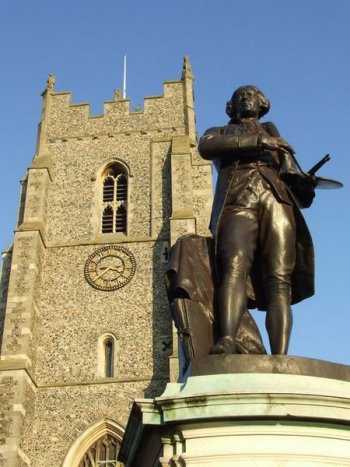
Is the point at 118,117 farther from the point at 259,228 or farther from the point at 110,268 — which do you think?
the point at 259,228

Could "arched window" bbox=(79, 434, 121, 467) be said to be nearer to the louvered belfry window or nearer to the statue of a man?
the louvered belfry window

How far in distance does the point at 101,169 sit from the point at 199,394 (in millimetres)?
19315

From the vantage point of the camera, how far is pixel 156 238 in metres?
19.9

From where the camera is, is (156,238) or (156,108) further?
(156,108)

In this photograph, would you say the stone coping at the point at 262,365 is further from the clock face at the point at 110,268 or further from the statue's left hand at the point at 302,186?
the clock face at the point at 110,268

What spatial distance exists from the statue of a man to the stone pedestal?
1.60 feet

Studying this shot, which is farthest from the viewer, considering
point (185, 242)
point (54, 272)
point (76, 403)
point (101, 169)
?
point (101, 169)

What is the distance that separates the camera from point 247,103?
393 centimetres

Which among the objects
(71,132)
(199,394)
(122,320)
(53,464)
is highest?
(71,132)

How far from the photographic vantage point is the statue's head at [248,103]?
3.93m

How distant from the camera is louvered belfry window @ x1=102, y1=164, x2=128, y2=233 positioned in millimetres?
A: 20906

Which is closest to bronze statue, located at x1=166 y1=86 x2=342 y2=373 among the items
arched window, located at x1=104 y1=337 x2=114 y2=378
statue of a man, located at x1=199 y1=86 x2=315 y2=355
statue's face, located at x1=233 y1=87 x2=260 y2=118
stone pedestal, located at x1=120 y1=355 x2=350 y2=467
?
statue of a man, located at x1=199 y1=86 x2=315 y2=355

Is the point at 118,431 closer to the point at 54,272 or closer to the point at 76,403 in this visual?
the point at 76,403

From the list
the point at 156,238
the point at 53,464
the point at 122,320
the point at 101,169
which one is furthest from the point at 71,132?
the point at 53,464
